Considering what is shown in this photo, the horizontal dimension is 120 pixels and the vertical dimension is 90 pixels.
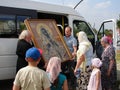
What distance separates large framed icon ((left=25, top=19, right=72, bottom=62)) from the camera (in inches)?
350

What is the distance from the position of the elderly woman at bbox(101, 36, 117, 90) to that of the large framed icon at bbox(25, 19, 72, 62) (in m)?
1.55

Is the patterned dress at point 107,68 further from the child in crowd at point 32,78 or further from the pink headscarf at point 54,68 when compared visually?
the child in crowd at point 32,78

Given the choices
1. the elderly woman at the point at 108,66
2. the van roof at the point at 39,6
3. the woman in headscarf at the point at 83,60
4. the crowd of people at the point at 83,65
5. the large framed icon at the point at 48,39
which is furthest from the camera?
the van roof at the point at 39,6

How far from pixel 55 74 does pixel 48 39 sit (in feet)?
14.1

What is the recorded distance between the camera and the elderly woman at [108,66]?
7.79 metres

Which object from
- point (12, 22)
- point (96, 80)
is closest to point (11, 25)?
point (12, 22)

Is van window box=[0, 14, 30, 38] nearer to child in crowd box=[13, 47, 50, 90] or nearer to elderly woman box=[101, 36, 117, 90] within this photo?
elderly woman box=[101, 36, 117, 90]

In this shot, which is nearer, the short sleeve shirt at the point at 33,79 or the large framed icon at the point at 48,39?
the short sleeve shirt at the point at 33,79

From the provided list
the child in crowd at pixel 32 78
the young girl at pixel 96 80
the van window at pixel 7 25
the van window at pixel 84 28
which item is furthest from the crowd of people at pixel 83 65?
the van window at pixel 84 28

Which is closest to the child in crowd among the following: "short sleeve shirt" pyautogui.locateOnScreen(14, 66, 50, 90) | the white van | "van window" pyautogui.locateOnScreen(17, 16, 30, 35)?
"short sleeve shirt" pyautogui.locateOnScreen(14, 66, 50, 90)

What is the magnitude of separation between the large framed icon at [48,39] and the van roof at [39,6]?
91cm

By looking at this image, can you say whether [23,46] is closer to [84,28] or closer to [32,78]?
[32,78]

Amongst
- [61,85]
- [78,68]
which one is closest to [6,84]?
[78,68]

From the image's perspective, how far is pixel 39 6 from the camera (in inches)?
413
